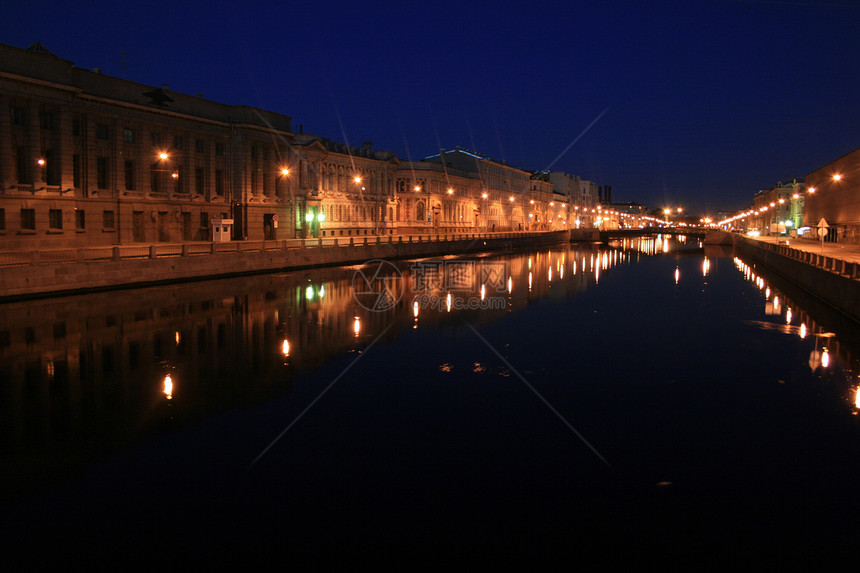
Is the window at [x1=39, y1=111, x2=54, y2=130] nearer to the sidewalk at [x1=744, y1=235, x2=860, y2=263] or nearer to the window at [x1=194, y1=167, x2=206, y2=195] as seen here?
the window at [x1=194, y1=167, x2=206, y2=195]

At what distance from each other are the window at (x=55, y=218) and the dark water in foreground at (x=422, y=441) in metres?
20.0

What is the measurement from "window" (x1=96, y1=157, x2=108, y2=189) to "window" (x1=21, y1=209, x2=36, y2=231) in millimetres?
6838

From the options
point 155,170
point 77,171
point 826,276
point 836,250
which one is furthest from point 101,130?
point 836,250

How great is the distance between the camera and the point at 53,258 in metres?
29.8

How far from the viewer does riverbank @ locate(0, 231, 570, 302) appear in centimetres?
2806

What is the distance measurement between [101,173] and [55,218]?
20.8ft

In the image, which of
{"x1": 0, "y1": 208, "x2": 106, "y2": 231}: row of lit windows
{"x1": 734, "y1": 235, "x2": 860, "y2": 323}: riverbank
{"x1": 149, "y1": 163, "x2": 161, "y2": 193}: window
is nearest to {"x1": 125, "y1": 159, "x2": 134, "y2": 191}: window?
{"x1": 149, "y1": 163, "x2": 161, "y2": 193}: window

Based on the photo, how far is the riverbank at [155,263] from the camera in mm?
28062

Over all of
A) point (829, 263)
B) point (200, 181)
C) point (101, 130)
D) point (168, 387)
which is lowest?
point (168, 387)

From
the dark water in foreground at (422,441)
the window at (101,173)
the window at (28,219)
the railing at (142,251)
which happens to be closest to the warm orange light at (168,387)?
the dark water in foreground at (422,441)

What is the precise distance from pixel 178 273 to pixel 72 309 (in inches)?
377

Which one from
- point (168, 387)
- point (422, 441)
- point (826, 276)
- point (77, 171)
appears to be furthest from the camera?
point (77, 171)

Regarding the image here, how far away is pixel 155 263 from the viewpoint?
34.2 metres

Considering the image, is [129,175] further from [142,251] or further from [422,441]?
[422,441]
